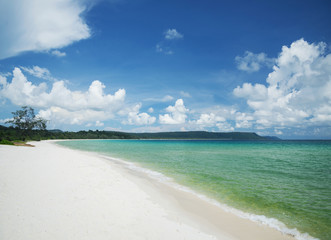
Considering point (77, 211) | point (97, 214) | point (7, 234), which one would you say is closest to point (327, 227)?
point (97, 214)

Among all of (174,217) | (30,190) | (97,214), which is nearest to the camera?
(97,214)

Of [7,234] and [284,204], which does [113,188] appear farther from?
[284,204]

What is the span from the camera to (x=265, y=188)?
44.5 ft

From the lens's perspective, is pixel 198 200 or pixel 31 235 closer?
pixel 31 235

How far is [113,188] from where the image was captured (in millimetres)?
10898

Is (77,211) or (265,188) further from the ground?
(77,211)

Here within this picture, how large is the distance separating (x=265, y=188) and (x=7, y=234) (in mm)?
15210

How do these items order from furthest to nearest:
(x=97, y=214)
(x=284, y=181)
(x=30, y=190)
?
(x=284, y=181) < (x=30, y=190) < (x=97, y=214)

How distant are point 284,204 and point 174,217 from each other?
7316 millimetres

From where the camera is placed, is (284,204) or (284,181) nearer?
(284,204)

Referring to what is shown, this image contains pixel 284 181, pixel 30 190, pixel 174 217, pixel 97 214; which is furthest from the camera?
pixel 284 181

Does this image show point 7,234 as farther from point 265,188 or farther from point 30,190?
point 265,188

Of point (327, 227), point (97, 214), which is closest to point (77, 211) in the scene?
point (97, 214)

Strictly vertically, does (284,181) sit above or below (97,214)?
below
